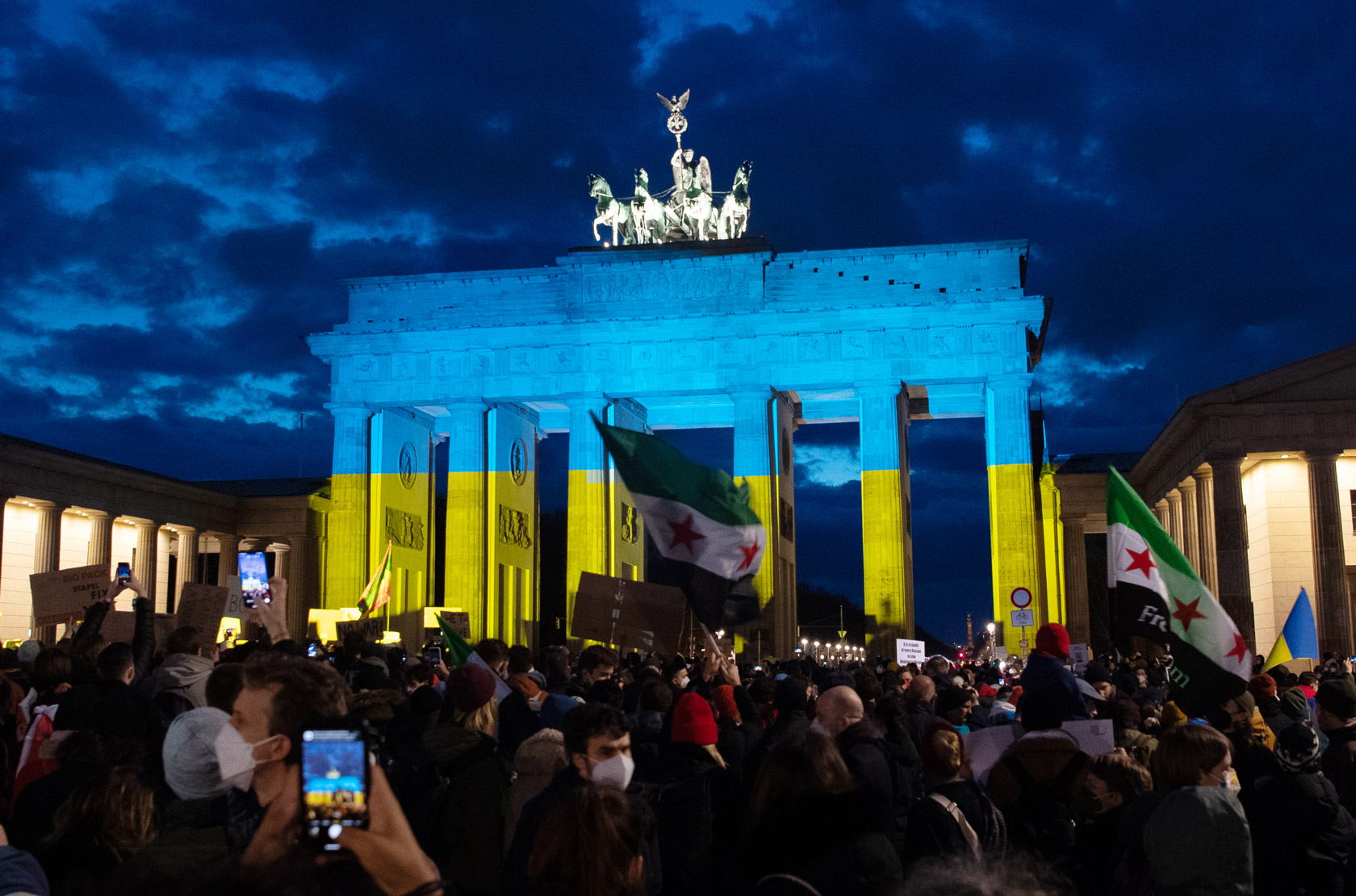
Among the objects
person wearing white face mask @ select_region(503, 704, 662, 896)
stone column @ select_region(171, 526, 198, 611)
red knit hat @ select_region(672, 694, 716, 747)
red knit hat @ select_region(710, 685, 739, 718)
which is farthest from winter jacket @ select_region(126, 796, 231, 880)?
stone column @ select_region(171, 526, 198, 611)

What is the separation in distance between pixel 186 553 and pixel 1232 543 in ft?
150

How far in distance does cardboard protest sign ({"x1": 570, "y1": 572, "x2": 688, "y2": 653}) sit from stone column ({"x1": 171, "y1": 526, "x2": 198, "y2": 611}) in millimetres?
50371

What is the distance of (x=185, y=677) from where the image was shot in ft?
30.8

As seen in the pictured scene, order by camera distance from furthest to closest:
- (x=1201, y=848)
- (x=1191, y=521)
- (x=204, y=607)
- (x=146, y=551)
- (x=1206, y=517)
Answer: (x=146, y=551) < (x=1191, y=521) < (x=1206, y=517) < (x=204, y=607) < (x=1201, y=848)

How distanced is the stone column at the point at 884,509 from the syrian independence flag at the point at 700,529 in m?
41.0

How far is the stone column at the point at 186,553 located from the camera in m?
62.3

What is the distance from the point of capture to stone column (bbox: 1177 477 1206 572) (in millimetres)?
50750

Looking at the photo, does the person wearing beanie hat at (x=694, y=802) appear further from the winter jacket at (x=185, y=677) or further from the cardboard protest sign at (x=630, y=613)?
the cardboard protest sign at (x=630, y=613)

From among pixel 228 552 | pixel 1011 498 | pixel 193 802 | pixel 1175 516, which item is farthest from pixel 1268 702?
pixel 228 552

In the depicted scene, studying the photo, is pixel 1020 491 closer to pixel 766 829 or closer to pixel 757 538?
pixel 757 538

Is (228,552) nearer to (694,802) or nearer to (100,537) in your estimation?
(100,537)

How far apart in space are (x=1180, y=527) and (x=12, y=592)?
47.4 meters

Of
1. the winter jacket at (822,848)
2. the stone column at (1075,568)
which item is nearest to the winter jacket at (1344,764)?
the winter jacket at (822,848)

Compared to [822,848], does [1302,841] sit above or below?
below
